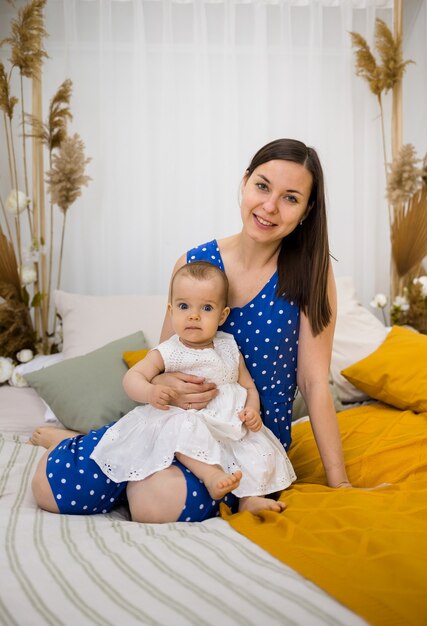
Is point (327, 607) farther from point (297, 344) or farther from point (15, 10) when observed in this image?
point (15, 10)

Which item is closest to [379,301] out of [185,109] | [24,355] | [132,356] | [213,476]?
[185,109]

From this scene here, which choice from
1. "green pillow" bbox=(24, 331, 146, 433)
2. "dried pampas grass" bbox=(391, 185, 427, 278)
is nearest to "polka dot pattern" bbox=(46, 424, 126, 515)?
"green pillow" bbox=(24, 331, 146, 433)

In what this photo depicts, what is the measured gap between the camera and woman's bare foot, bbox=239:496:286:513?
155 cm

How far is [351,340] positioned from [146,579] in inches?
78.1

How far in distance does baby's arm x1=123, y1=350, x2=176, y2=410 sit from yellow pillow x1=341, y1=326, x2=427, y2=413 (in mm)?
997

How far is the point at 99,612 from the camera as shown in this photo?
Answer: 3.57 feet

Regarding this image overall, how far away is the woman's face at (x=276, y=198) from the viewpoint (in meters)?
1.79

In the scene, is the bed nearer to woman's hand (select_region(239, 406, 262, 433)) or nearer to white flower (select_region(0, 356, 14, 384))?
woman's hand (select_region(239, 406, 262, 433))

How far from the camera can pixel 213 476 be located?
154 centimetres

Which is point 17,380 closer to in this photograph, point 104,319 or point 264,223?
point 104,319

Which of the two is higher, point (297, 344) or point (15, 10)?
point (15, 10)

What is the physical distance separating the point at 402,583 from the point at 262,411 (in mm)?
779

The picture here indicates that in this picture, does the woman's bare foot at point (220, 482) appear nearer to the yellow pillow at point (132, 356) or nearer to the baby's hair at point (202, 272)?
the baby's hair at point (202, 272)

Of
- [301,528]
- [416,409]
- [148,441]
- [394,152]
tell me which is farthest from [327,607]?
[394,152]
